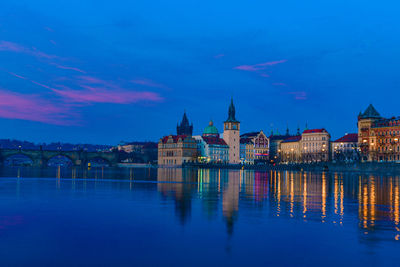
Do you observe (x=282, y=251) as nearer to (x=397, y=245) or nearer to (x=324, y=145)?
(x=397, y=245)

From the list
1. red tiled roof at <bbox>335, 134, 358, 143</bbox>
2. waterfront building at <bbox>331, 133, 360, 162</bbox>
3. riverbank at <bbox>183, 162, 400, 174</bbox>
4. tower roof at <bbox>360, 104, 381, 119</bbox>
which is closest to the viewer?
riverbank at <bbox>183, 162, 400, 174</bbox>

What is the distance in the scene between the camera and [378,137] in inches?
6019

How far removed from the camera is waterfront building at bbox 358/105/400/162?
481 feet

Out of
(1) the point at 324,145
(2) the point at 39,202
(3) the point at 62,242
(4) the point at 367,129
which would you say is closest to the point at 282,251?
(3) the point at 62,242

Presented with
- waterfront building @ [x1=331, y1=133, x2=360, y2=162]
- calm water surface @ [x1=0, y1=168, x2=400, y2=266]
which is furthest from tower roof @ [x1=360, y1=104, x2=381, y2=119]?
calm water surface @ [x1=0, y1=168, x2=400, y2=266]

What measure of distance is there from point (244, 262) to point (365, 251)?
12.2ft

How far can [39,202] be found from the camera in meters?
27.1

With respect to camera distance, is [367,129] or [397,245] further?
[367,129]

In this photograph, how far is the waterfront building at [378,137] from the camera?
5768 inches

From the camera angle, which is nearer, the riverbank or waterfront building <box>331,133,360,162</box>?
the riverbank

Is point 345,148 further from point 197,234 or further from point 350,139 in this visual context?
point 197,234

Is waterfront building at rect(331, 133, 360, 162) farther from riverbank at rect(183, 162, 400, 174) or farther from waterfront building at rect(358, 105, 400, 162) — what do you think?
riverbank at rect(183, 162, 400, 174)

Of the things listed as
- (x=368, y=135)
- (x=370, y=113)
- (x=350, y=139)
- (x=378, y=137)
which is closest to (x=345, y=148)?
(x=350, y=139)

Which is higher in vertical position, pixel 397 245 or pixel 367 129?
pixel 367 129
